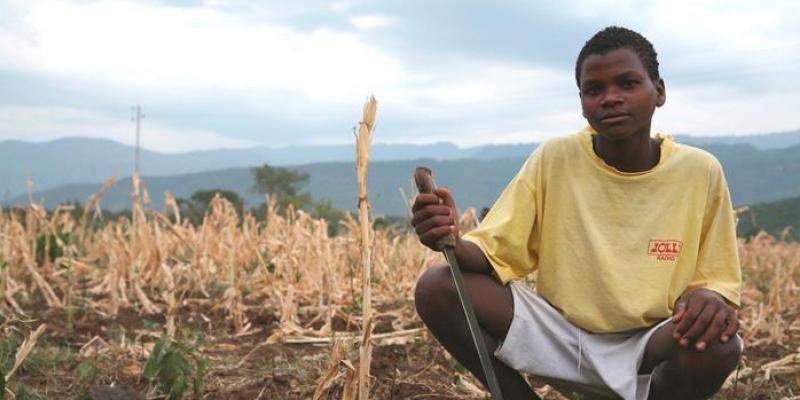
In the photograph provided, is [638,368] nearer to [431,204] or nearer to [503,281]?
[503,281]

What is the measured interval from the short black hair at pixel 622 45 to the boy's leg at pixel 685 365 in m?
0.72

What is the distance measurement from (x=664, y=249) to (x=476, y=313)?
54 centimetres

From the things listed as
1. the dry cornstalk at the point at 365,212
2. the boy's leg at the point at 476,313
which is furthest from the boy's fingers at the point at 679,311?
the dry cornstalk at the point at 365,212

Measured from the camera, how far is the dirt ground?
10.1 feet

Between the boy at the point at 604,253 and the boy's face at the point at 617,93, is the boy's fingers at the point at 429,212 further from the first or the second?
the boy's face at the point at 617,93

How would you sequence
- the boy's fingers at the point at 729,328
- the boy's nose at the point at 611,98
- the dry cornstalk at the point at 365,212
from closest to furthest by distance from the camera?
the dry cornstalk at the point at 365,212 < the boy's fingers at the point at 729,328 < the boy's nose at the point at 611,98

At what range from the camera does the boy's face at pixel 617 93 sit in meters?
2.43

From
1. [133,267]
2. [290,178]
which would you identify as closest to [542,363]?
[133,267]

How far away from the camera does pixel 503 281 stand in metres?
2.53

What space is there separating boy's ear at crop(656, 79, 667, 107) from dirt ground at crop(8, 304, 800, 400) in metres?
1.11

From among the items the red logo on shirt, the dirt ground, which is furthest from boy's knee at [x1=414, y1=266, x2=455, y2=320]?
the red logo on shirt

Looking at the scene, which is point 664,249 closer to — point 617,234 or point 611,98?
point 617,234

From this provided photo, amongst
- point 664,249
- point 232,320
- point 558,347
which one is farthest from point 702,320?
point 232,320

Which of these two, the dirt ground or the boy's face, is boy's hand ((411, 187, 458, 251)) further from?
the dirt ground
